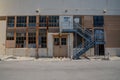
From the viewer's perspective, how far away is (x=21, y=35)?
2566 centimetres

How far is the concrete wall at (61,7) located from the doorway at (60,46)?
3324 mm

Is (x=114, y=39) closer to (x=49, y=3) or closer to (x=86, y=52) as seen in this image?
(x=86, y=52)

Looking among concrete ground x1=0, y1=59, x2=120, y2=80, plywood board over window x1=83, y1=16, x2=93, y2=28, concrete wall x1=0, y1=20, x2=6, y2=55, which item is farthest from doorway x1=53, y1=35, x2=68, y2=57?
concrete ground x1=0, y1=59, x2=120, y2=80

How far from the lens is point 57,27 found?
2548 cm

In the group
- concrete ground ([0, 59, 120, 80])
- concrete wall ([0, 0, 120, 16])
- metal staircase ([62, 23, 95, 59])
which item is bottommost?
concrete ground ([0, 59, 120, 80])

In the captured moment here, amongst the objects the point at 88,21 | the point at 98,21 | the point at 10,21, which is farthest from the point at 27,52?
the point at 98,21

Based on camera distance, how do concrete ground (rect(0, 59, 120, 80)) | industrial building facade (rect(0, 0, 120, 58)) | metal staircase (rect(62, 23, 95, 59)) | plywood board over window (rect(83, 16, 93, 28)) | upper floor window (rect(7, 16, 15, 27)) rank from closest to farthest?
concrete ground (rect(0, 59, 120, 80))
metal staircase (rect(62, 23, 95, 59))
industrial building facade (rect(0, 0, 120, 58))
plywood board over window (rect(83, 16, 93, 28))
upper floor window (rect(7, 16, 15, 27))

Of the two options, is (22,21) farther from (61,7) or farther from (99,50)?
(99,50)

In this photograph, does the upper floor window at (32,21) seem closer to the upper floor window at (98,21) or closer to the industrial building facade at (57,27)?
the industrial building facade at (57,27)

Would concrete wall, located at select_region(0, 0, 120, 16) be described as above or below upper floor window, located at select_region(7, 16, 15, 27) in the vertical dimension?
above

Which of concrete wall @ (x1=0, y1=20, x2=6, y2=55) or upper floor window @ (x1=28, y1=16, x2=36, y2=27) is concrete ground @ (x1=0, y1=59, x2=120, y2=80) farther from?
upper floor window @ (x1=28, y1=16, x2=36, y2=27)

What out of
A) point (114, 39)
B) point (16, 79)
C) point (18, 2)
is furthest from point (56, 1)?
point (16, 79)

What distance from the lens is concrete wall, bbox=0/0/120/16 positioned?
25688 mm

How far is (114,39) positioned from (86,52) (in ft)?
13.3
